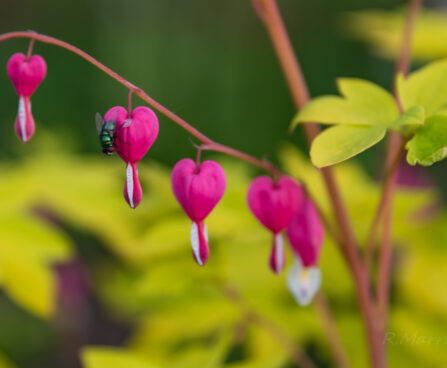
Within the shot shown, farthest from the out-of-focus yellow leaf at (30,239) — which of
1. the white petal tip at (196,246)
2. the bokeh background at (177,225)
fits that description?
the white petal tip at (196,246)

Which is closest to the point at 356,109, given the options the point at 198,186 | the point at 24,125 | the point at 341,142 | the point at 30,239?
the point at 341,142

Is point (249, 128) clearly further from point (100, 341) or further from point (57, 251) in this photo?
point (57, 251)

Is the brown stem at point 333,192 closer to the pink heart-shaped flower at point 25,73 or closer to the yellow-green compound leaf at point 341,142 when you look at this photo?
the yellow-green compound leaf at point 341,142

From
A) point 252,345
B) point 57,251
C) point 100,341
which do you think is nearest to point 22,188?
point 57,251

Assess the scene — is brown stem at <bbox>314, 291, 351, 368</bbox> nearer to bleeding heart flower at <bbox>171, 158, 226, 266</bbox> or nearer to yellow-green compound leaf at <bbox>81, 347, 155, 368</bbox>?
yellow-green compound leaf at <bbox>81, 347, 155, 368</bbox>

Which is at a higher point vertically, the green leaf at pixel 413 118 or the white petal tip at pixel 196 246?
the green leaf at pixel 413 118

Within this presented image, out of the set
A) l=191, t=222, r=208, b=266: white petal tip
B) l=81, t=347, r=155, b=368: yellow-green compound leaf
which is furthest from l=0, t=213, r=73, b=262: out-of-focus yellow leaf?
l=191, t=222, r=208, b=266: white petal tip
